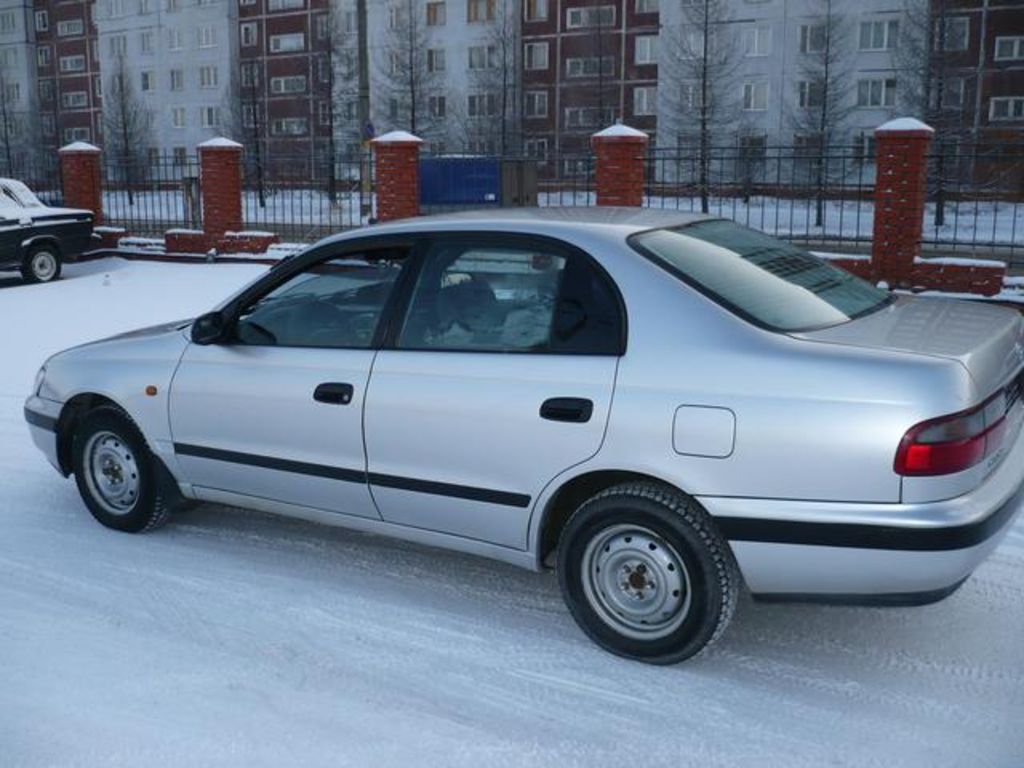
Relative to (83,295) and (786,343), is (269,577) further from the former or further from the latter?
(83,295)

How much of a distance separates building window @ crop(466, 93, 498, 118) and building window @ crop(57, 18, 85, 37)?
31.0 meters

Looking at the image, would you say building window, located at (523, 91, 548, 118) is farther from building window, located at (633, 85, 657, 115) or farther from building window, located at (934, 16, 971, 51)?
building window, located at (934, 16, 971, 51)

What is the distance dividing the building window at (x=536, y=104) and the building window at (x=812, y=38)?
502 inches

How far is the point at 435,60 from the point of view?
181 feet

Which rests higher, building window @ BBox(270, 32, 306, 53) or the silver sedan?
building window @ BBox(270, 32, 306, 53)

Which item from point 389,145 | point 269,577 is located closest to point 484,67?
point 389,145

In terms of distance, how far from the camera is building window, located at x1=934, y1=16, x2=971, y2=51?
135 ft

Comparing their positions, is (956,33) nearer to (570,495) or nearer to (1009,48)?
(1009,48)

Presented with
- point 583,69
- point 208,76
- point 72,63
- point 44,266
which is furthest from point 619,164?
point 72,63

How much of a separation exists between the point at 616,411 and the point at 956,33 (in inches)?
1755

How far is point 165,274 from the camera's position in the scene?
57.4 feet

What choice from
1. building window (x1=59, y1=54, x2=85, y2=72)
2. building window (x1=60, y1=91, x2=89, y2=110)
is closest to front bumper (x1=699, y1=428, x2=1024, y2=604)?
building window (x1=60, y1=91, x2=89, y2=110)

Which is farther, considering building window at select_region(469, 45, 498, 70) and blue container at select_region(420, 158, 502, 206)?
building window at select_region(469, 45, 498, 70)

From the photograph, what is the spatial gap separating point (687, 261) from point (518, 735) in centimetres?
182
